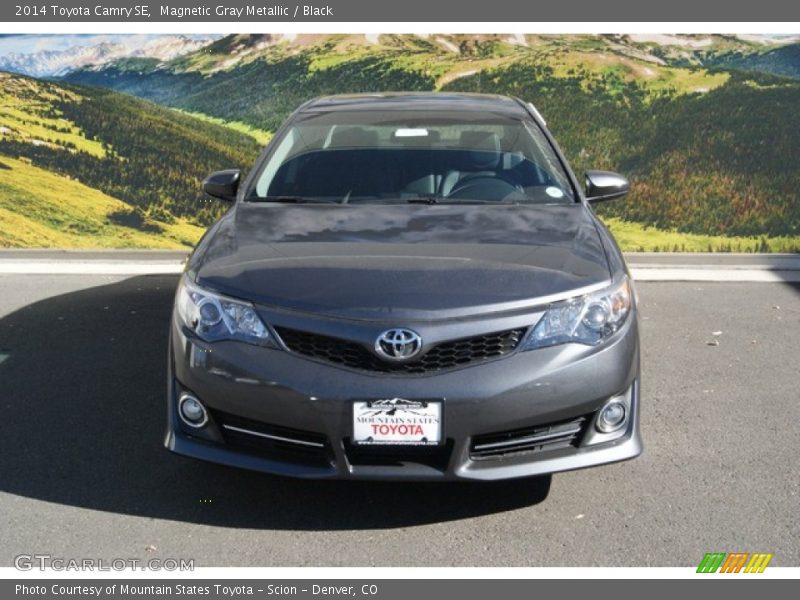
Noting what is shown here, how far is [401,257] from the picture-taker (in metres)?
4.36

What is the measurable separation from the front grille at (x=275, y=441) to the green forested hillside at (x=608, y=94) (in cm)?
695

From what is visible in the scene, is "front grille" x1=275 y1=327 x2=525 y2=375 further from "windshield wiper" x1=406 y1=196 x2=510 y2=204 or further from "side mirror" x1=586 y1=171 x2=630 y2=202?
"side mirror" x1=586 y1=171 x2=630 y2=202

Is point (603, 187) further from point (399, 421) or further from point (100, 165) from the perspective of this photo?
point (100, 165)

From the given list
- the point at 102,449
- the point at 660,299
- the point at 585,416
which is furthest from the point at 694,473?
the point at 660,299

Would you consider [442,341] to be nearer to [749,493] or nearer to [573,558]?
[573,558]

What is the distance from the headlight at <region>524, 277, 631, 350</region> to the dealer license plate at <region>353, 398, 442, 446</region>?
0.43 metres

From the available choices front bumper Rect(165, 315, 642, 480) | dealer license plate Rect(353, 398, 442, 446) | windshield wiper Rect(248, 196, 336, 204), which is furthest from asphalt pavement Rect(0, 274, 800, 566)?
windshield wiper Rect(248, 196, 336, 204)

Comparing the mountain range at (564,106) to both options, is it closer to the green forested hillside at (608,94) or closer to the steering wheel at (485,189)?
the green forested hillside at (608,94)

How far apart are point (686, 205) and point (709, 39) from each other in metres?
2.12

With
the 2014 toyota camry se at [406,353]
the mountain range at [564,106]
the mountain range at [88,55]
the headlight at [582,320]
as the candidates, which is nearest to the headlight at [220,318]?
the 2014 toyota camry se at [406,353]

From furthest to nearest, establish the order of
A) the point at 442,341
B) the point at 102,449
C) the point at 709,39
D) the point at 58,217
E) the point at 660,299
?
the point at 709,39 → the point at 58,217 → the point at 660,299 → the point at 102,449 → the point at 442,341

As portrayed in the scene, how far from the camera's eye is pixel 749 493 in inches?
174

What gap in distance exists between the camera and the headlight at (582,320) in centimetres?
398

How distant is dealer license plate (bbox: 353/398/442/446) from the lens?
387cm
